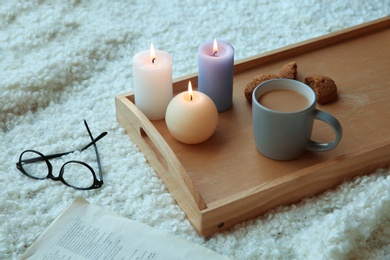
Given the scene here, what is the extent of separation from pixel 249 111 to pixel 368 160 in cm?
21

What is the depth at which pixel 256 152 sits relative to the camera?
917mm

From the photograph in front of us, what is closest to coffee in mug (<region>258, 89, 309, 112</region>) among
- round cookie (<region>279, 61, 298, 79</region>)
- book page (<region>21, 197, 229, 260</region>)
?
round cookie (<region>279, 61, 298, 79</region>)

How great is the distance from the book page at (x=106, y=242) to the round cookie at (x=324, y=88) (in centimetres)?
34

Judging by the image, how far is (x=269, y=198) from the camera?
85 centimetres

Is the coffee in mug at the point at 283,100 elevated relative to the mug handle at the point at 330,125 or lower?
elevated

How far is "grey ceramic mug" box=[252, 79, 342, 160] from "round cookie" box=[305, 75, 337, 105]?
10cm

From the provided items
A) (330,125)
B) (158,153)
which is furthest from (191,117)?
(330,125)

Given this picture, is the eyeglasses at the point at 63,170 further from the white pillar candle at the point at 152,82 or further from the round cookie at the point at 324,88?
the round cookie at the point at 324,88

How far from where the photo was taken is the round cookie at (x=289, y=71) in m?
1.03

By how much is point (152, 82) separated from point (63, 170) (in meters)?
0.19

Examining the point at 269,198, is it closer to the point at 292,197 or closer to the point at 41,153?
the point at 292,197

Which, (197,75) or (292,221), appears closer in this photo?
(292,221)

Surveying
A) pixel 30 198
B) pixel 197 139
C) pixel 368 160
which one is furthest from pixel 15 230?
pixel 368 160

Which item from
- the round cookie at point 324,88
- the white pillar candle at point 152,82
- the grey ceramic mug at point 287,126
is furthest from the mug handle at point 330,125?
the white pillar candle at point 152,82
